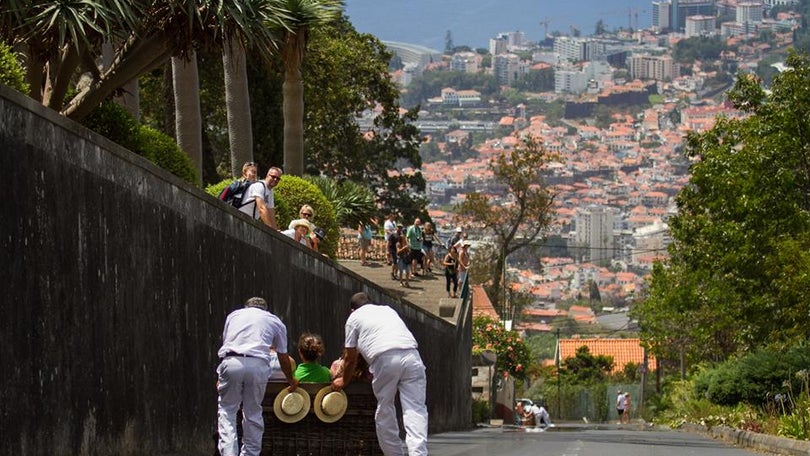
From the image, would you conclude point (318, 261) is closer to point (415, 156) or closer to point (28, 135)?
point (28, 135)

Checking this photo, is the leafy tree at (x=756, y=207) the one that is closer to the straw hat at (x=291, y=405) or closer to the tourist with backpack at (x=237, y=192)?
the tourist with backpack at (x=237, y=192)

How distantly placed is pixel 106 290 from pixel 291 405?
1779 mm

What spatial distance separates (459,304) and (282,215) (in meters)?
12.3

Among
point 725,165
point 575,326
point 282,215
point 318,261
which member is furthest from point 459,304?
point 575,326

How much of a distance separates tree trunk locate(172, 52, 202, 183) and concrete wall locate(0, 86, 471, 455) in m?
10.1

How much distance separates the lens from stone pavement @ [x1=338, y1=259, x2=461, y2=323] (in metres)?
38.6

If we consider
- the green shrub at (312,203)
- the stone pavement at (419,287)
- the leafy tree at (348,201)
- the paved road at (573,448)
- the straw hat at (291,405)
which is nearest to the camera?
the straw hat at (291,405)

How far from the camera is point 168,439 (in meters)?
15.2

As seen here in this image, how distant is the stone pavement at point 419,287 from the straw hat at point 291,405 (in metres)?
23.0

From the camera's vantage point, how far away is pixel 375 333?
43.5 feet

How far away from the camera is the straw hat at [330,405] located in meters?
13.2

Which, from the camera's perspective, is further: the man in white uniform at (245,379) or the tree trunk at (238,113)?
the tree trunk at (238,113)

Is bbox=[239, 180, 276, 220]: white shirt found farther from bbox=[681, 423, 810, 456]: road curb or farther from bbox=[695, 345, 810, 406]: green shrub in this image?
bbox=[695, 345, 810, 406]: green shrub

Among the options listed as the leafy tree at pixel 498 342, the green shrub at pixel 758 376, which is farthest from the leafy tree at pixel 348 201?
the leafy tree at pixel 498 342
